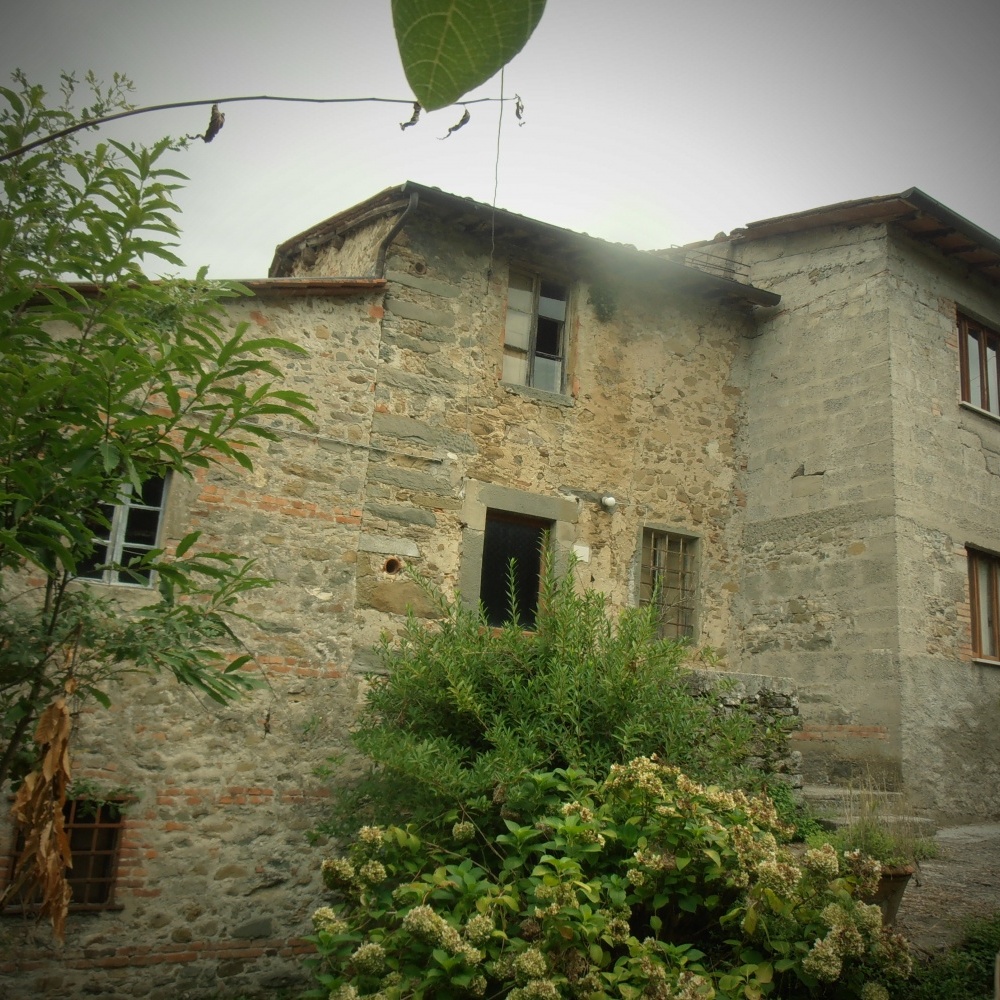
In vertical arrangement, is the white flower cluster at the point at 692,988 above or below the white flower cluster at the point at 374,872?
below

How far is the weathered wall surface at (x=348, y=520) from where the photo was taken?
7285mm

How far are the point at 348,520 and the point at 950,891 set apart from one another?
18.6 feet

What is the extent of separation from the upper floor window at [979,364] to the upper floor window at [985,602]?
6.10 ft

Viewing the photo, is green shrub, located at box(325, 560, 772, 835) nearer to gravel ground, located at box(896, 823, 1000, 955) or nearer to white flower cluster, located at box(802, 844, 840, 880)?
gravel ground, located at box(896, 823, 1000, 955)

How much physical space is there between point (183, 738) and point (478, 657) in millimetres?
2660

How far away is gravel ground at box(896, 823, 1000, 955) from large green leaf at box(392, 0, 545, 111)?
592 cm

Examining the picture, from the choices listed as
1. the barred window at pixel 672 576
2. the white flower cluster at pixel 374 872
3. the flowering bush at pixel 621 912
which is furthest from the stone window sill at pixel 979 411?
the white flower cluster at pixel 374 872

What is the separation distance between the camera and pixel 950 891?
6.70 m

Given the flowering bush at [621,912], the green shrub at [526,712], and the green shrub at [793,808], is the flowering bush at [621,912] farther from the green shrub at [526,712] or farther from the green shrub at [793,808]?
the green shrub at [793,808]

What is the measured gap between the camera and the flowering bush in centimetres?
419

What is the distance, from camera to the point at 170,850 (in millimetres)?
7336

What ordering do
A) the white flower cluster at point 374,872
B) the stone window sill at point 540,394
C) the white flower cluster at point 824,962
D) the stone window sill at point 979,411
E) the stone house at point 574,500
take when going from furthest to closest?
1. the stone window sill at point 979,411
2. the stone window sill at point 540,394
3. the stone house at point 574,500
4. the white flower cluster at point 374,872
5. the white flower cluster at point 824,962

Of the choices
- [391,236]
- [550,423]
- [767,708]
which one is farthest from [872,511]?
[391,236]

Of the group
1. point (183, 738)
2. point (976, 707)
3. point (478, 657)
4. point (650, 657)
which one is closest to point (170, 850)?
point (183, 738)
